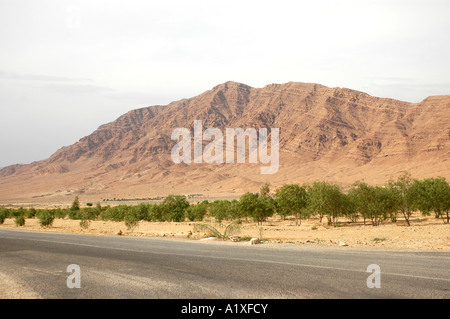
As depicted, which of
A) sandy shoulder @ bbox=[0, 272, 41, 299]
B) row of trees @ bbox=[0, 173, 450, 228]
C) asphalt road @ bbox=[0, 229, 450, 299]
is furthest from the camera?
row of trees @ bbox=[0, 173, 450, 228]

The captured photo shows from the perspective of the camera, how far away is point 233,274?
12266mm

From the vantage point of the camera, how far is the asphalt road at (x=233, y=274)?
973cm

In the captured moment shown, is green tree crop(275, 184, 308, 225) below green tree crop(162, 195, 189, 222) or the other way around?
the other way around

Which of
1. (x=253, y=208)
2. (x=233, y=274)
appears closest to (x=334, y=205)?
(x=253, y=208)

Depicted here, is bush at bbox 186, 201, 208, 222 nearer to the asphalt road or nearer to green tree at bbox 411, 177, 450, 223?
green tree at bbox 411, 177, 450, 223

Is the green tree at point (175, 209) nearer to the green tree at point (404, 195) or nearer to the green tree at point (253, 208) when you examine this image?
the green tree at point (253, 208)

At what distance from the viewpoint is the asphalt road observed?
9.73 metres

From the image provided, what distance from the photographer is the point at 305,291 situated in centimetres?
973

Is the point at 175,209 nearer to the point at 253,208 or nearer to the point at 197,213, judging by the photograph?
the point at 197,213

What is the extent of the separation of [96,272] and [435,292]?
33.1 feet

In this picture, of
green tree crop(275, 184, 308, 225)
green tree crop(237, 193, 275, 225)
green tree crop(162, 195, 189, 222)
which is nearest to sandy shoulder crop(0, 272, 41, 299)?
green tree crop(237, 193, 275, 225)

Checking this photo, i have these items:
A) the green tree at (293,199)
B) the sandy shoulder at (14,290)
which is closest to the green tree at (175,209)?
the green tree at (293,199)
